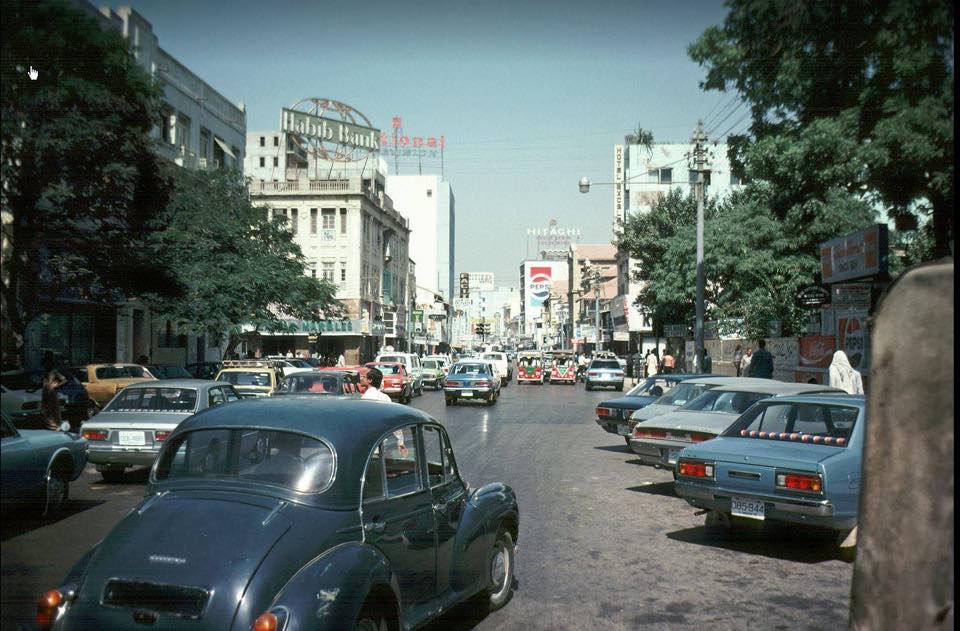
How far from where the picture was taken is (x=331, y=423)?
460cm

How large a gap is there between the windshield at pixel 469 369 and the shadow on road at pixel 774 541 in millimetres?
21535

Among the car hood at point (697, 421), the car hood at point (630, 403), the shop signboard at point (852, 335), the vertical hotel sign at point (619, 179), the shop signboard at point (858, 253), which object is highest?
the vertical hotel sign at point (619, 179)

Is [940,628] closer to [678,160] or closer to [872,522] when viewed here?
[872,522]

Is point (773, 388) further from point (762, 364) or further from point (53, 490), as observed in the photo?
point (53, 490)

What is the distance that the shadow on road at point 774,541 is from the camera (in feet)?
27.0

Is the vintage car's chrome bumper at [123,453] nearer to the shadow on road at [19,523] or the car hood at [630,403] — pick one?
the car hood at [630,403]

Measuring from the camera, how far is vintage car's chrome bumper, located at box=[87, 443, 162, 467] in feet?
39.2

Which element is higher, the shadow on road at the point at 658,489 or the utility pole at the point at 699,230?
the utility pole at the point at 699,230

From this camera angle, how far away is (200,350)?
44.9 metres

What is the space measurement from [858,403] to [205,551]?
720 cm

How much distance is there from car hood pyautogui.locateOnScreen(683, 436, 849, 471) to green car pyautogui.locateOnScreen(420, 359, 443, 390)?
34356 millimetres

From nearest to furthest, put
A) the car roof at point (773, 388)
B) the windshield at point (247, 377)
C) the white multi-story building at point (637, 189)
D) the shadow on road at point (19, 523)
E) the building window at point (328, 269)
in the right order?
1. the shadow on road at point (19, 523)
2. the car roof at point (773, 388)
3. the windshield at point (247, 377)
4. the building window at point (328, 269)
5. the white multi-story building at point (637, 189)

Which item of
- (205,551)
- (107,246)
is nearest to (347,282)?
(107,246)

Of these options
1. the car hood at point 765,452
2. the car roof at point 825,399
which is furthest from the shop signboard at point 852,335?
the car hood at point 765,452
